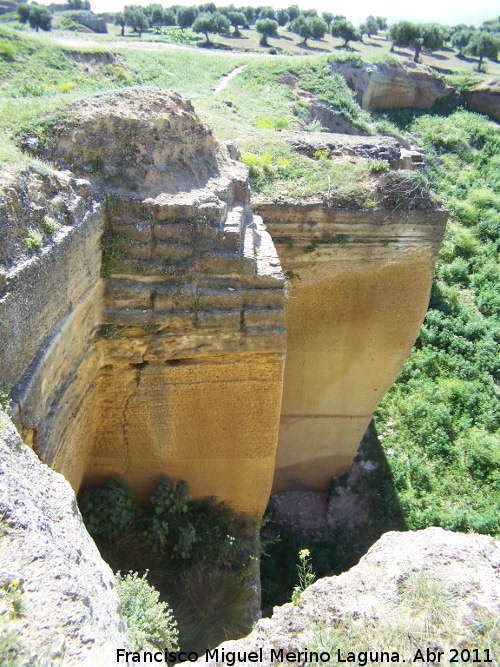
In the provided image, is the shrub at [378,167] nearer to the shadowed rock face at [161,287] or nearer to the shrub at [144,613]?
the shadowed rock face at [161,287]

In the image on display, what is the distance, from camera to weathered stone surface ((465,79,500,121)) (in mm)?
22438

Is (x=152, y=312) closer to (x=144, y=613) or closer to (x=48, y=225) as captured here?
(x=48, y=225)

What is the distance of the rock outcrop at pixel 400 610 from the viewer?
250 cm

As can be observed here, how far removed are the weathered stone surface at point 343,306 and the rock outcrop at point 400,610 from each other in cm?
371

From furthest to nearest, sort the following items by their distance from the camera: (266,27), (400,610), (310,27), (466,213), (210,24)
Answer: (310,27), (266,27), (210,24), (466,213), (400,610)

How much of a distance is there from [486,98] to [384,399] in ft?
59.2

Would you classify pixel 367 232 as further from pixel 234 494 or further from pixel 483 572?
pixel 483 572

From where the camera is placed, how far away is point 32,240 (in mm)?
3416

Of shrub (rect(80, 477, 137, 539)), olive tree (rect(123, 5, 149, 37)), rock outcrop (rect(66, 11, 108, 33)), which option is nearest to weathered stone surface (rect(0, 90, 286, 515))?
shrub (rect(80, 477, 137, 539))

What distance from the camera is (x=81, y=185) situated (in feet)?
13.7

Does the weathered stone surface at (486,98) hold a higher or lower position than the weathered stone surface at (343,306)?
higher

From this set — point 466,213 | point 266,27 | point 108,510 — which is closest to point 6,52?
point 466,213

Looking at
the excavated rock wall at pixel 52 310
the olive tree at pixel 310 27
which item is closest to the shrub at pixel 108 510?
the excavated rock wall at pixel 52 310

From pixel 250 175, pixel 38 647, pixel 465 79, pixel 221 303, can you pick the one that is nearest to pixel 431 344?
pixel 250 175
